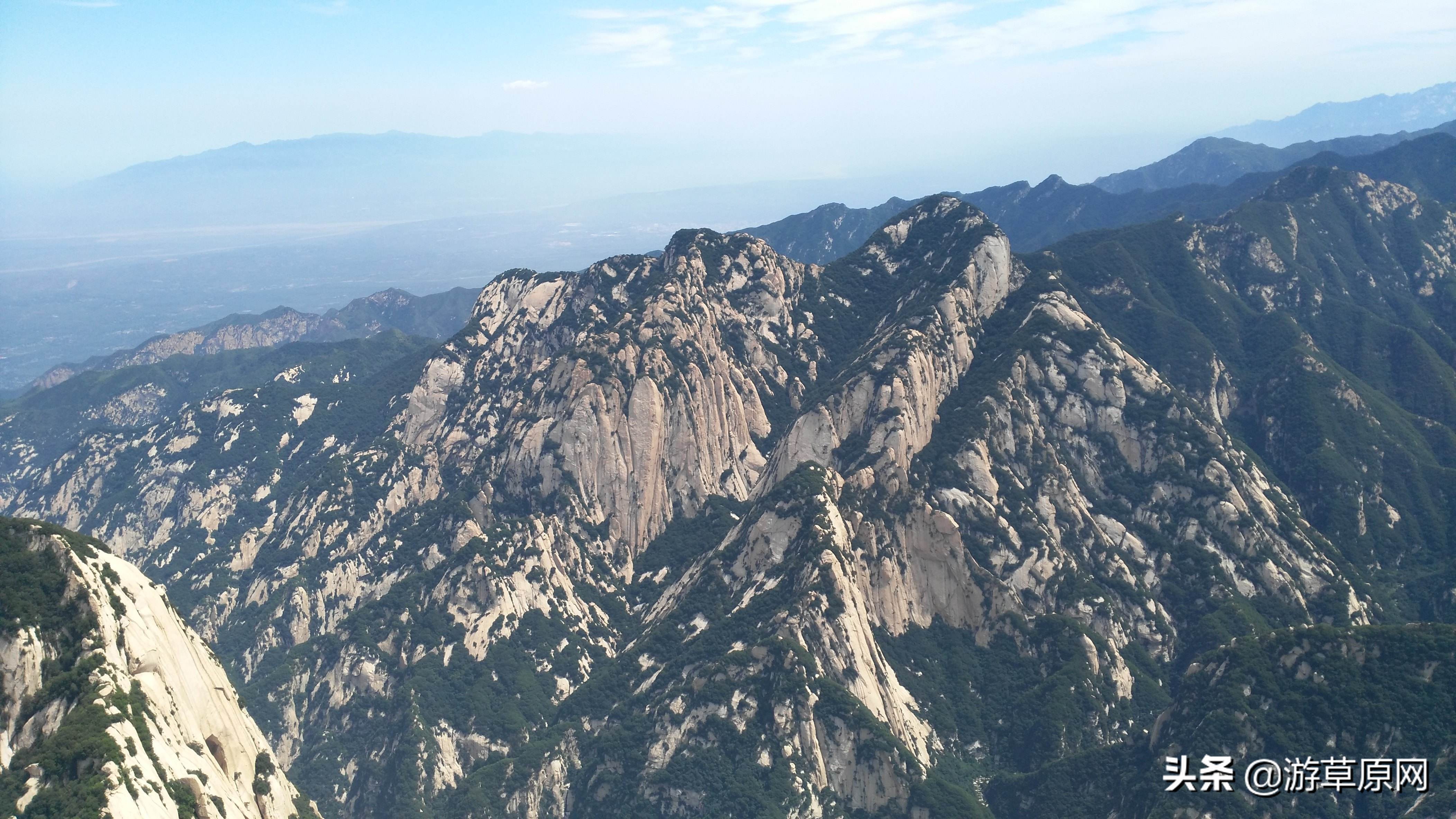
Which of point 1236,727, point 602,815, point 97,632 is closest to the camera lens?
point 97,632

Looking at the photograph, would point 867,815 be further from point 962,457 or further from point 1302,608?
point 1302,608

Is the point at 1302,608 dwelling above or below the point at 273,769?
below

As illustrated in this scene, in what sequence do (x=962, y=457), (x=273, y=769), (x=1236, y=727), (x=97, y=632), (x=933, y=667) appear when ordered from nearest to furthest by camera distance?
(x=97, y=632)
(x=273, y=769)
(x=1236, y=727)
(x=933, y=667)
(x=962, y=457)

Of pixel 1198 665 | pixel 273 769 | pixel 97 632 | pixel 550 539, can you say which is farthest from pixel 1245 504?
pixel 97 632

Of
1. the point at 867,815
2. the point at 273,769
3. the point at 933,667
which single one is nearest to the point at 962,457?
the point at 933,667

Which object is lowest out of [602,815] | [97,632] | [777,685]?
[602,815]

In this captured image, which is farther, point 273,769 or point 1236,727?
point 1236,727
